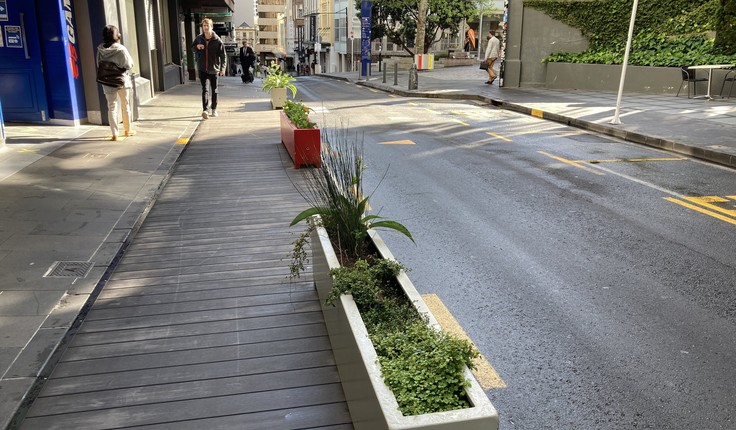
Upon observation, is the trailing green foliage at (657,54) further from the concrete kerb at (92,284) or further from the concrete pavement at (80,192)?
the concrete kerb at (92,284)

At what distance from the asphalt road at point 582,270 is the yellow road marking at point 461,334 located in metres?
0.06

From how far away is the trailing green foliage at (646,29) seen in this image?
1998cm

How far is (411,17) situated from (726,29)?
27425 millimetres

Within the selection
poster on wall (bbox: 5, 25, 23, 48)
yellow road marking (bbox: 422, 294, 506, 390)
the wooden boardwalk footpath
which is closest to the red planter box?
the wooden boardwalk footpath

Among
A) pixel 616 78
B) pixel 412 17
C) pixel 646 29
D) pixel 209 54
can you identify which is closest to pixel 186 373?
pixel 209 54

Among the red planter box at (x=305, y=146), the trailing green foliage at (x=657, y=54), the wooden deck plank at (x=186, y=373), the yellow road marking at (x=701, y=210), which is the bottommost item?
the wooden deck plank at (x=186, y=373)

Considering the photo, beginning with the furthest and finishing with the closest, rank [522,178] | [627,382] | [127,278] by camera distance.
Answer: [522,178], [127,278], [627,382]

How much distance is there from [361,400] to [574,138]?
1100 cm

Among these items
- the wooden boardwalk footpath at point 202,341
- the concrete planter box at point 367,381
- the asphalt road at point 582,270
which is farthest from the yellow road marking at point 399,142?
the concrete planter box at point 367,381

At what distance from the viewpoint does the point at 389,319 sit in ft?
11.0

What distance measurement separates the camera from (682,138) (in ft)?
39.2

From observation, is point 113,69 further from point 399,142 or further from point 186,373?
point 186,373


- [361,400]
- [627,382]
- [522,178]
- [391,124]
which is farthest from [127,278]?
[391,124]

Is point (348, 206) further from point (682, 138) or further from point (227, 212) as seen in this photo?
point (682, 138)
